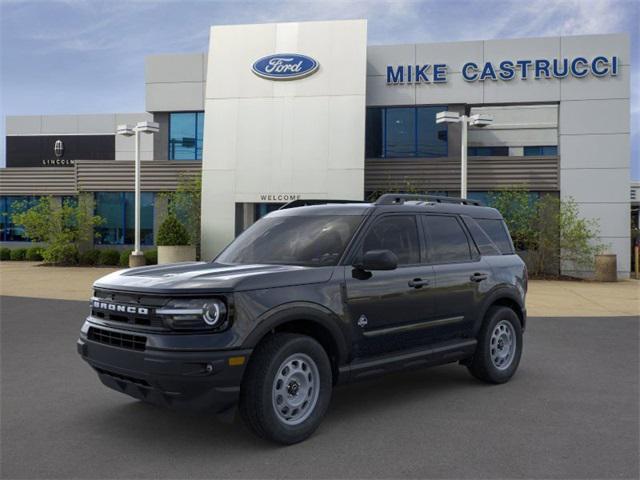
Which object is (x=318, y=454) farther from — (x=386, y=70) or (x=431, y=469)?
(x=386, y=70)

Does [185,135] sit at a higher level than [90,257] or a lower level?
higher

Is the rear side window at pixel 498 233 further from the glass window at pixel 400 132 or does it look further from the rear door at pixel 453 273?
the glass window at pixel 400 132

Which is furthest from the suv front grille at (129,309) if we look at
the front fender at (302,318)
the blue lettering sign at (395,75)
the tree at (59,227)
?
the tree at (59,227)

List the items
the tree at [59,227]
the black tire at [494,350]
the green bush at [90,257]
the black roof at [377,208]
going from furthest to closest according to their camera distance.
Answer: the tree at [59,227] → the green bush at [90,257] → the black tire at [494,350] → the black roof at [377,208]

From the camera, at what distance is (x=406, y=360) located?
544 centimetres

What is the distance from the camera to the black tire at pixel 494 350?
633cm

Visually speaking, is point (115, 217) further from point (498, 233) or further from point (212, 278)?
point (212, 278)

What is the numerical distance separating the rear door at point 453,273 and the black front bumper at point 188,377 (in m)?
2.32

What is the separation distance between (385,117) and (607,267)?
10.4 metres

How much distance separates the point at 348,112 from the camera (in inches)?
889

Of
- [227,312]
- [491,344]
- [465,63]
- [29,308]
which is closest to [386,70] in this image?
[465,63]

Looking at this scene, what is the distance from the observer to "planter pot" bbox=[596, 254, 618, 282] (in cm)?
2058

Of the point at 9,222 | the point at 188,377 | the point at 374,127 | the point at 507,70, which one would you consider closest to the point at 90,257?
the point at 9,222

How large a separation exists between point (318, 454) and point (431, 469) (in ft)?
2.66
